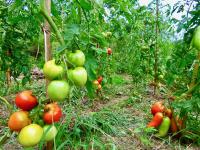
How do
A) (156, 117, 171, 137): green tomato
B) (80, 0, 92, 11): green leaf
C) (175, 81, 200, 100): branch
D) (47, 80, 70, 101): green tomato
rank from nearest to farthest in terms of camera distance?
(47, 80, 70, 101): green tomato, (80, 0, 92, 11): green leaf, (175, 81, 200, 100): branch, (156, 117, 171, 137): green tomato

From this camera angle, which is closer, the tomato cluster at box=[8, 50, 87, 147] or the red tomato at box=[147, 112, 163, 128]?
the tomato cluster at box=[8, 50, 87, 147]

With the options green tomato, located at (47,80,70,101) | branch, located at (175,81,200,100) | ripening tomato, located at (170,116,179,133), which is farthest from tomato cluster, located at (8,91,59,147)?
ripening tomato, located at (170,116,179,133)

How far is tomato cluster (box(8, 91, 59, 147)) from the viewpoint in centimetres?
112

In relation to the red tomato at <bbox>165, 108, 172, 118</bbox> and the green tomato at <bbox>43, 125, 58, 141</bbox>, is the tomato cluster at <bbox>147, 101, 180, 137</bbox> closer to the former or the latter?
the red tomato at <bbox>165, 108, 172, 118</bbox>

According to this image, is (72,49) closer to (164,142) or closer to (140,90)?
(164,142)

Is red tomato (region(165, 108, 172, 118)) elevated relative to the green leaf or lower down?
lower down

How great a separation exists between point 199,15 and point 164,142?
84 cm

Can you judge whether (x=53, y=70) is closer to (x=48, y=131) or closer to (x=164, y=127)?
(x=48, y=131)

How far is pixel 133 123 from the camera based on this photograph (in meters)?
2.55

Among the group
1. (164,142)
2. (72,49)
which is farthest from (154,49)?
(72,49)

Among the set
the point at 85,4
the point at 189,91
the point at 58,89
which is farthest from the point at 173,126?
the point at 58,89

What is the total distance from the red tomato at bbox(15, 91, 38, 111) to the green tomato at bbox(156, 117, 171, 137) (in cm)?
124

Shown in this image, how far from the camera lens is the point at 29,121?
1.17 metres

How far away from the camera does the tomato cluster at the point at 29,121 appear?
1.12 m
